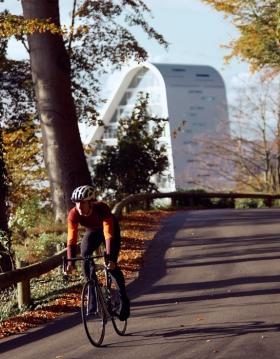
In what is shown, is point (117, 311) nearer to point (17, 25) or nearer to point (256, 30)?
point (17, 25)

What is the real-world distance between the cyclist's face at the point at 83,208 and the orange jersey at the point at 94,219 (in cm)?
10

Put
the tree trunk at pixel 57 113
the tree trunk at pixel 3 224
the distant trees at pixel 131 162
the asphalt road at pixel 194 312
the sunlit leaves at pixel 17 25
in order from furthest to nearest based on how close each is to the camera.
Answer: the distant trees at pixel 131 162
the tree trunk at pixel 57 113
the sunlit leaves at pixel 17 25
the tree trunk at pixel 3 224
the asphalt road at pixel 194 312

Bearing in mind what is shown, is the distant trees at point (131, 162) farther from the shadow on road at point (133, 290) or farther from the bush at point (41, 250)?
the bush at point (41, 250)

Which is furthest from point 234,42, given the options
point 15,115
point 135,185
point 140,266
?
point 140,266

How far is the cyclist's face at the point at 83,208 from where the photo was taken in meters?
10.0

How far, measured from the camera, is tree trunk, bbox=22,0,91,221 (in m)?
24.6

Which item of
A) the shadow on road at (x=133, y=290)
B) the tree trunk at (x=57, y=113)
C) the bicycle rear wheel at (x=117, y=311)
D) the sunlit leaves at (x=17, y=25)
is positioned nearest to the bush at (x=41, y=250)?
the shadow on road at (x=133, y=290)

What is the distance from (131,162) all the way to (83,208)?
2360 cm

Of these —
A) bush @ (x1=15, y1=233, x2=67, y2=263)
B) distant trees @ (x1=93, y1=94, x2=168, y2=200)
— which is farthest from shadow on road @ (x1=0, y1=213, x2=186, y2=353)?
distant trees @ (x1=93, y1=94, x2=168, y2=200)

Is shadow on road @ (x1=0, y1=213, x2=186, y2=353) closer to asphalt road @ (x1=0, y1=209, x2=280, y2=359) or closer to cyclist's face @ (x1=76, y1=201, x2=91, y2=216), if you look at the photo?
asphalt road @ (x1=0, y1=209, x2=280, y2=359)

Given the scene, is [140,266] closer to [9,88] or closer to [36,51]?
[36,51]

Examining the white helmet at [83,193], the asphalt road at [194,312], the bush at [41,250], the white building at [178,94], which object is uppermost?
the white building at [178,94]

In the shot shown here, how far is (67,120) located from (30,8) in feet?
11.0

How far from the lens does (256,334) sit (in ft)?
32.2
